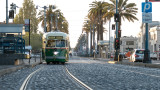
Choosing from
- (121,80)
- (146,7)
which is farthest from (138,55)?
(121,80)

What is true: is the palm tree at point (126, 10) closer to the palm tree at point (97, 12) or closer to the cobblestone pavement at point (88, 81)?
the palm tree at point (97, 12)

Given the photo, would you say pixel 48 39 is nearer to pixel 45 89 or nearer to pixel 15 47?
pixel 15 47

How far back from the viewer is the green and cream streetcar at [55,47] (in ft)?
107

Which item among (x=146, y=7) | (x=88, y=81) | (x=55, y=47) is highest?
(x=146, y=7)

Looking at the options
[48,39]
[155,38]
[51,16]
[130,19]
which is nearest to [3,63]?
[48,39]

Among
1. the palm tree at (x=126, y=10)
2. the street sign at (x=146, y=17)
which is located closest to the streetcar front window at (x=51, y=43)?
the street sign at (x=146, y=17)

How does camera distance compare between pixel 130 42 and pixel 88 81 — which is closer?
pixel 88 81

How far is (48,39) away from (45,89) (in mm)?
22721

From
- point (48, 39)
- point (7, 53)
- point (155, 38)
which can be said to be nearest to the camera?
point (7, 53)

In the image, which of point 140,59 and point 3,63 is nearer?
point 3,63

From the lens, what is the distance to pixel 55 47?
32531 millimetres

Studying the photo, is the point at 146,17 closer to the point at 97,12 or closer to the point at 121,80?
the point at 121,80

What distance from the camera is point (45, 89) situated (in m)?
10.5

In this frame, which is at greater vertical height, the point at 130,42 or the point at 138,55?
the point at 130,42
